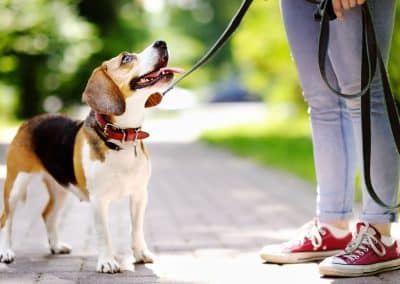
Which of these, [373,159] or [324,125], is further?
[324,125]

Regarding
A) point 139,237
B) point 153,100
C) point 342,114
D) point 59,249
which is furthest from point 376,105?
point 59,249

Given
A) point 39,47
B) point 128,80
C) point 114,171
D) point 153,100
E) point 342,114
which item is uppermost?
point 128,80

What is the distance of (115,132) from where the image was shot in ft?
16.5

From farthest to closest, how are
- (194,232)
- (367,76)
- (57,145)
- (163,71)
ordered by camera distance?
(194,232) → (57,145) → (163,71) → (367,76)

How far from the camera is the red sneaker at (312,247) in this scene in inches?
203

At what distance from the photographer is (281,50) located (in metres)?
24.0

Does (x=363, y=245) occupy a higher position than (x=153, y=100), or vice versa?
(x=153, y=100)

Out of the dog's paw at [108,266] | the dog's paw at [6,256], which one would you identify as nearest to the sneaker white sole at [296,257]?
the dog's paw at [108,266]

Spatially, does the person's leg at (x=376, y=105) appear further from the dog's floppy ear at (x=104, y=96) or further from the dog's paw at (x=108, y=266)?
the dog's paw at (x=108, y=266)

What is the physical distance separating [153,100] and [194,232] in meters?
1.91

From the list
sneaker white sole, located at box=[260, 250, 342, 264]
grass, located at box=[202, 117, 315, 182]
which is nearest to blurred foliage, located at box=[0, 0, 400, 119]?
grass, located at box=[202, 117, 315, 182]

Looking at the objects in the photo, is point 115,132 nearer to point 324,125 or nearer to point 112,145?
point 112,145

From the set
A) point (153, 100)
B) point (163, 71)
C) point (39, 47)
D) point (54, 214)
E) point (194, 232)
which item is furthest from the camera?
point (39, 47)

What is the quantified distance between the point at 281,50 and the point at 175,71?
19309 millimetres
